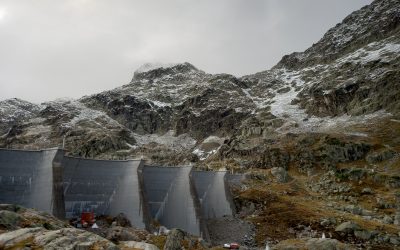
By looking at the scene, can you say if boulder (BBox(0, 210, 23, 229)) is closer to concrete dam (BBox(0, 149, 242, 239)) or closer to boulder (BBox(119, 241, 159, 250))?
boulder (BBox(119, 241, 159, 250))

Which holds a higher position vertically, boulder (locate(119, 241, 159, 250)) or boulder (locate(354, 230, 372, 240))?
boulder (locate(119, 241, 159, 250))

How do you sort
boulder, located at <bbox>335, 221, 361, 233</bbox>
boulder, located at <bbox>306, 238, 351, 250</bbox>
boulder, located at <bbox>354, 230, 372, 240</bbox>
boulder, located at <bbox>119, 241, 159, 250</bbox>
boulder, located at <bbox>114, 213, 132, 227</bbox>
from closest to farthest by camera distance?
boulder, located at <bbox>119, 241, 159, 250</bbox> → boulder, located at <bbox>306, 238, 351, 250</bbox> → boulder, located at <bbox>114, 213, 132, 227</bbox> → boulder, located at <bbox>354, 230, 372, 240</bbox> → boulder, located at <bbox>335, 221, 361, 233</bbox>

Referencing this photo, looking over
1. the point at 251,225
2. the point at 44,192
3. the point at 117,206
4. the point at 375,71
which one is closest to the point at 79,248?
the point at 44,192

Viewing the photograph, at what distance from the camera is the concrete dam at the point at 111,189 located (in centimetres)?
3981

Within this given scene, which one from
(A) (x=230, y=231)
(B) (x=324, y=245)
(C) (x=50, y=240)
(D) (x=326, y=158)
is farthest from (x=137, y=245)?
(D) (x=326, y=158)

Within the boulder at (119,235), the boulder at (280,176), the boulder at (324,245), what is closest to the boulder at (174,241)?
the boulder at (119,235)

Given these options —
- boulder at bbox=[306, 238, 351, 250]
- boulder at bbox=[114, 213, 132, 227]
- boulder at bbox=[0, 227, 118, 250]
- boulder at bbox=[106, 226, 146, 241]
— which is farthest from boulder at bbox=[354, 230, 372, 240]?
boulder at bbox=[0, 227, 118, 250]

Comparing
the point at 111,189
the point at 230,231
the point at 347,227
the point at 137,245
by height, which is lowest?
the point at 347,227

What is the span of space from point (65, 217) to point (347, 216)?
39.7 m

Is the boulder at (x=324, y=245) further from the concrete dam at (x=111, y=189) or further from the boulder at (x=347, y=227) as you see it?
the concrete dam at (x=111, y=189)

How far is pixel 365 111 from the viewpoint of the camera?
6368 inches

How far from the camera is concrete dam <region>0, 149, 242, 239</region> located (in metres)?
39.8

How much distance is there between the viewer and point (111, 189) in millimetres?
48438

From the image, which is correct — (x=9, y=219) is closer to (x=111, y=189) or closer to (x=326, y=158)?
(x=111, y=189)
